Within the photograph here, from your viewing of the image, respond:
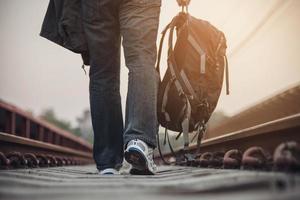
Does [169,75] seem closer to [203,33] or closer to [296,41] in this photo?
[203,33]

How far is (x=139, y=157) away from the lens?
171 centimetres

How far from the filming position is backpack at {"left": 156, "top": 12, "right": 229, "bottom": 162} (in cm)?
256

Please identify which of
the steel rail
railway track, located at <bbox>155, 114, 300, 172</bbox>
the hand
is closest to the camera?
railway track, located at <bbox>155, 114, 300, 172</bbox>

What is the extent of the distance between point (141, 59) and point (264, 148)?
0.70 m

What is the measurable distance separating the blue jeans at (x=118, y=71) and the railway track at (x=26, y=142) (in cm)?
61

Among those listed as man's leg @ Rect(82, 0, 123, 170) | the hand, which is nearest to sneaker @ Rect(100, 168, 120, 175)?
man's leg @ Rect(82, 0, 123, 170)

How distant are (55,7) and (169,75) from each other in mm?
824

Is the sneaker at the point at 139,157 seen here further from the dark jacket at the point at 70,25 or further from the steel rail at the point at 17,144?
the steel rail at the point at 17,144

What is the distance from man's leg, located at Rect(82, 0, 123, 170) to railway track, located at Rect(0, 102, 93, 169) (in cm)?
59

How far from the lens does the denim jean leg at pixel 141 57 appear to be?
1.82 metres

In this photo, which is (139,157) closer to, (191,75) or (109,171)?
(109,171)

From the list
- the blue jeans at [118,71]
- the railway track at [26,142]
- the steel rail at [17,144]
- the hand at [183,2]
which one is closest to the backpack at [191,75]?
the hand at [183,2]

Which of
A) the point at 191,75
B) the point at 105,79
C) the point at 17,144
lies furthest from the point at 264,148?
the point at 17,144

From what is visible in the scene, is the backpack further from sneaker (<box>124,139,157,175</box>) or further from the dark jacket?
sneaker (<box>124,139,157,175</box>)
